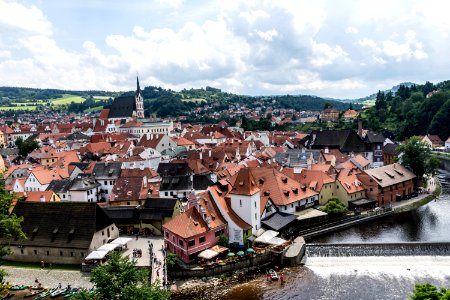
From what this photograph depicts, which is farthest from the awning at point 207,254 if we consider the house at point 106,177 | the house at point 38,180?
the house at point 38,180

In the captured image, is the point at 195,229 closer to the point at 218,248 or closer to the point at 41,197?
the point at 218,248

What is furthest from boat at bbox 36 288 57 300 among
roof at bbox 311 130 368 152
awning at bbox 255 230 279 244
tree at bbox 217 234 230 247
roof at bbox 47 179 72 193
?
roof at bbox 311 130 368 152

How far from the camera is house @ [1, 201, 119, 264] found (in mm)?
46062

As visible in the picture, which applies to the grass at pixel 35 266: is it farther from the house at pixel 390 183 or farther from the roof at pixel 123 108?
the roof at pixel 123 108

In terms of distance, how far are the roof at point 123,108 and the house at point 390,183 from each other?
133646 mm

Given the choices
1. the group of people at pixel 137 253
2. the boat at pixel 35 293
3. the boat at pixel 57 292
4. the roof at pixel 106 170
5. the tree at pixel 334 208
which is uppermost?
the roof at pixel 106 170

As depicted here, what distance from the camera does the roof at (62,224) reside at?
46453 millimetres

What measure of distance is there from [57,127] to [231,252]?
158 metres

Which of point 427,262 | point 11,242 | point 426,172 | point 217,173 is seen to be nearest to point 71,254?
point 11,242

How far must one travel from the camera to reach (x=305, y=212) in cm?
5888

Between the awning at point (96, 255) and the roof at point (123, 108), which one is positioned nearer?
the awning at point (96, 255)

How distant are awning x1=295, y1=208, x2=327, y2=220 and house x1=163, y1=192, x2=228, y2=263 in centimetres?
1315

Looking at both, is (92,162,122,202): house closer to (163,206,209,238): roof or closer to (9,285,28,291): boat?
(163,206,209,238): roof

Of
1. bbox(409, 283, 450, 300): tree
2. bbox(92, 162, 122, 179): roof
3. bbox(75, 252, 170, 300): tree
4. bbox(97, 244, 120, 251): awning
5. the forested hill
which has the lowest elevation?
bbox(97, 244, 120, 251): awning
